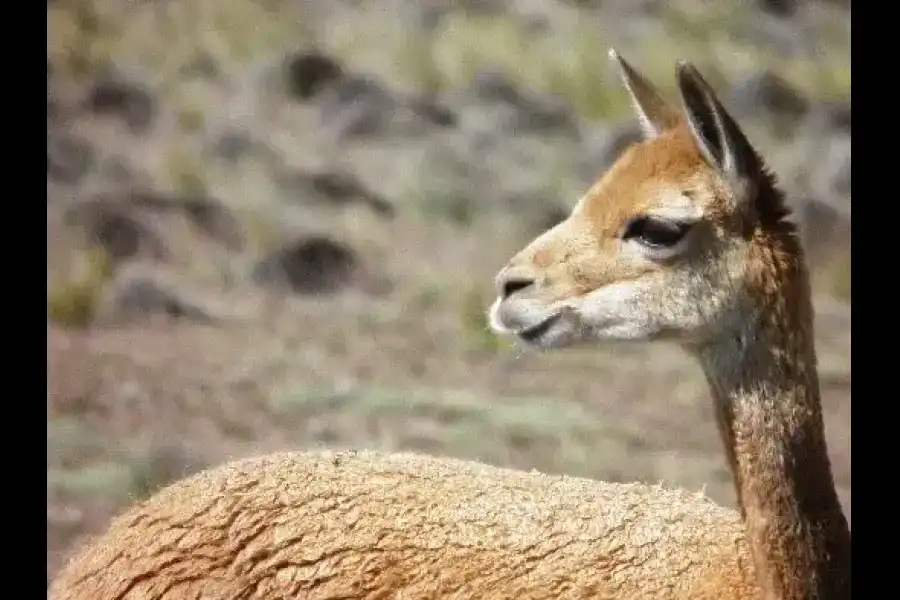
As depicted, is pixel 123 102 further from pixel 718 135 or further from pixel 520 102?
pixel 718 135

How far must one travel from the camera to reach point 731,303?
6.23 ft

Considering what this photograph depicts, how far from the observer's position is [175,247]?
2.71 m

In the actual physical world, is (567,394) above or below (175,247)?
below

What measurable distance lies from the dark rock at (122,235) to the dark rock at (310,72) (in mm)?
571

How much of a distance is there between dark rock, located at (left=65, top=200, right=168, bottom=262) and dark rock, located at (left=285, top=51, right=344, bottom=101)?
571mm

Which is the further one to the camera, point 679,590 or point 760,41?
point 760,41

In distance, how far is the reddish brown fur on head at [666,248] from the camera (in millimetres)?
1890

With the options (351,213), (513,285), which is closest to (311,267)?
(351,213)

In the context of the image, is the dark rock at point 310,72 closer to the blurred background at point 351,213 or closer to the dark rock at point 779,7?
the blurred background at point 351,213

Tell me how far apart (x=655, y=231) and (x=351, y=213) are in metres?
1.02

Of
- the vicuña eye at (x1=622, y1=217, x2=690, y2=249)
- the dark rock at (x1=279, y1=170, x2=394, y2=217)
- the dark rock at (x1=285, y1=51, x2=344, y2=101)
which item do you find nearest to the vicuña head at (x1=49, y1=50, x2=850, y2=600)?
the vicuña eye at (x1=622, y1=217, x2=690, y2=249)
